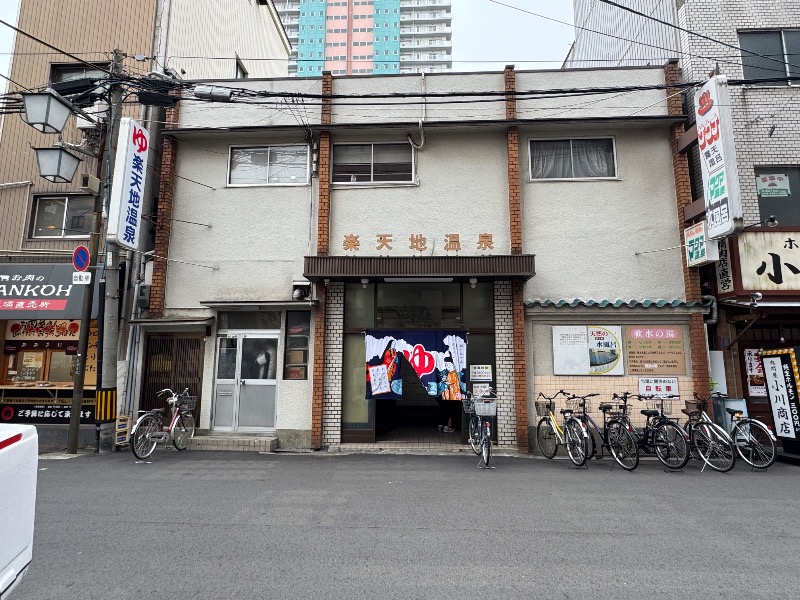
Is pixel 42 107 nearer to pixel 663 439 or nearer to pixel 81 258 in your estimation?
pixel 81 258

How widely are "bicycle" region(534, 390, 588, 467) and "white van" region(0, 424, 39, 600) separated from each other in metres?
7.88

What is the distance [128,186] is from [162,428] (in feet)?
17.0

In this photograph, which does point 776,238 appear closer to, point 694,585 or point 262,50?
point 694,585

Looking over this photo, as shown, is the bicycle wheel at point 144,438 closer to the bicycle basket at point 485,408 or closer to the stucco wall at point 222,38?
the bicycle basket at point 485,408

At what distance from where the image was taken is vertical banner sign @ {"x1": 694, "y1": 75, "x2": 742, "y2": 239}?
8281 millimetres

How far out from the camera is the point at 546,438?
9.23 metres

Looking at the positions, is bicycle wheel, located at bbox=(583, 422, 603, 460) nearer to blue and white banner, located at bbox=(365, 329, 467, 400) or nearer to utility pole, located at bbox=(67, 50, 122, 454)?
blue and white banner, located at bbox=(365, 329, 467, 400)

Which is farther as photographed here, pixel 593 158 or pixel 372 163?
pixel 372 163

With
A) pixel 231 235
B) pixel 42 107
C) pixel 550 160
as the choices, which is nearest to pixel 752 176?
pixel 550 160

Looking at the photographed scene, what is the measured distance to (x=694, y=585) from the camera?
3.94m

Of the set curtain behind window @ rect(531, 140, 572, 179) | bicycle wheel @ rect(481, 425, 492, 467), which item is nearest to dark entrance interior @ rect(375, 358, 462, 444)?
bicycle wheel @ rect(481, 425, 492, 467)

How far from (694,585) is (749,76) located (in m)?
11.9

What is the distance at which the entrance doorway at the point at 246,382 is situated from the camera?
1048 centimetres

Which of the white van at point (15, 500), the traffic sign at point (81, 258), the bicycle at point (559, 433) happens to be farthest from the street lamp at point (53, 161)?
the bicycle at point (559, 433)
